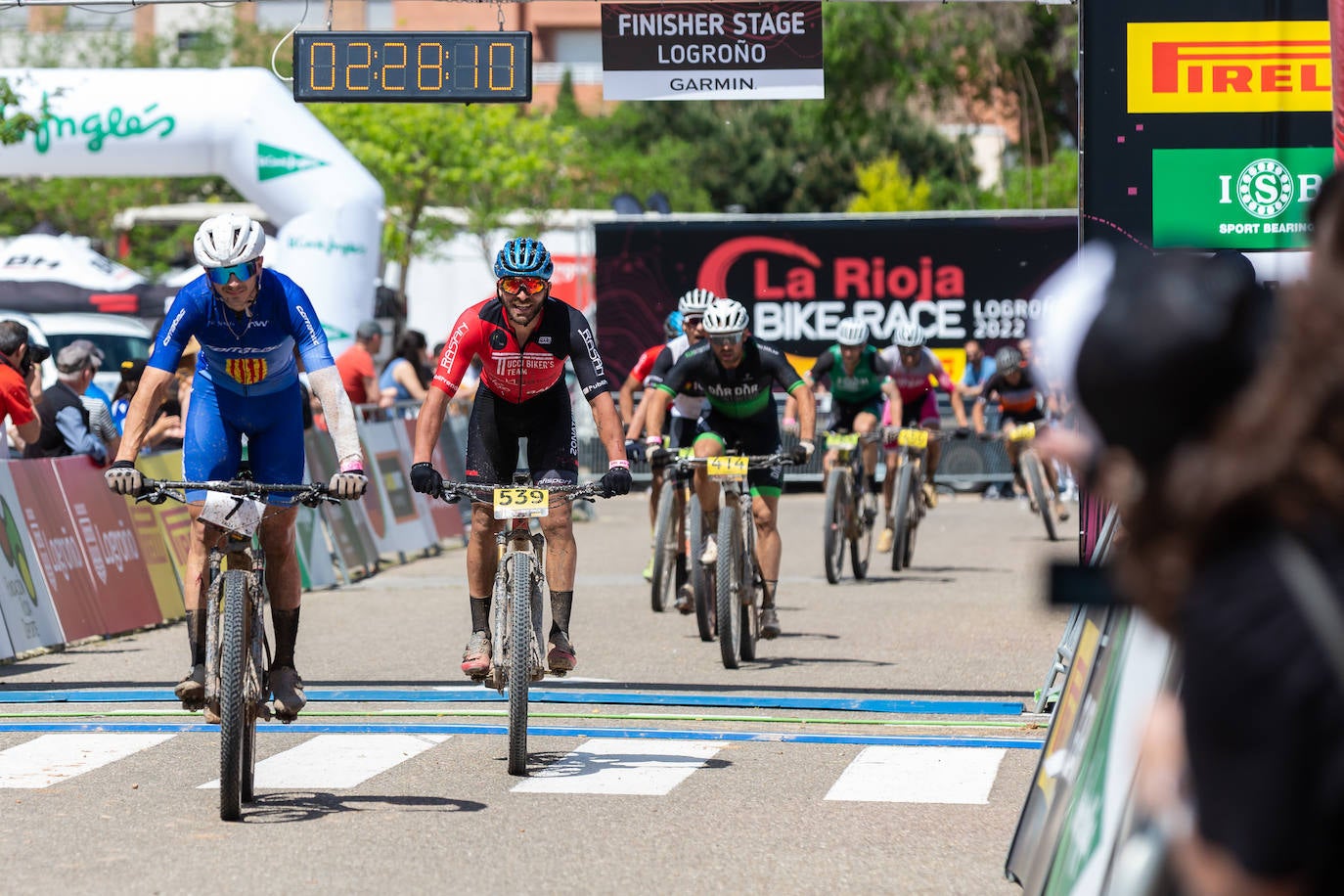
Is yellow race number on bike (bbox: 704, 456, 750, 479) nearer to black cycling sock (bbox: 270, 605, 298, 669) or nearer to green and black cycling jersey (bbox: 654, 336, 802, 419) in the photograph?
green and black cycling jersey (bbox: 654, 336, 802, 419)

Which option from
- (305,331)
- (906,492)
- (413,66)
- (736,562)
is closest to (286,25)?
(906,492)

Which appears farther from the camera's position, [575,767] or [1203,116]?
[1203,116]

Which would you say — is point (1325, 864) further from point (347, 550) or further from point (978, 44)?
point (978, 44)

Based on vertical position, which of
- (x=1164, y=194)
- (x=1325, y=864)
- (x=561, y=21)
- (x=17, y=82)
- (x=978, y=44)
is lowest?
(x=1325, y=864)

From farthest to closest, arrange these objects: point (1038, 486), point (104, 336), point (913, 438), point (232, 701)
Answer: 1. point (104, 336)
2. point (1038, 486)
3. point (913, 438)
4. point (232, 701)

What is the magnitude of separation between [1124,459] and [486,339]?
6.46 metres

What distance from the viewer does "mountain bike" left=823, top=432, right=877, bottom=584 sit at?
15641 mm

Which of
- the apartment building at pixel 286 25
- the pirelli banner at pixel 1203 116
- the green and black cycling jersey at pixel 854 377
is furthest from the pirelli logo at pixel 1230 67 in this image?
the apartment building at pixel 286 25

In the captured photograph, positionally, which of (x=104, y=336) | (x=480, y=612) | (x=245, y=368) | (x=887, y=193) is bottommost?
(x=480, y=612)

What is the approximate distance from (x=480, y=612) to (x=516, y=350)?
1060 millimetres

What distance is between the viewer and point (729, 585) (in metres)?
11.0

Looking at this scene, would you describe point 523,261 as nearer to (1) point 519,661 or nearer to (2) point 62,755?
(1) point 519,661

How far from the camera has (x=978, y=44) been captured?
43.5 m

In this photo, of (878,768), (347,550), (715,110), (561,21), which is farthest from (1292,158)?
(561,21)
